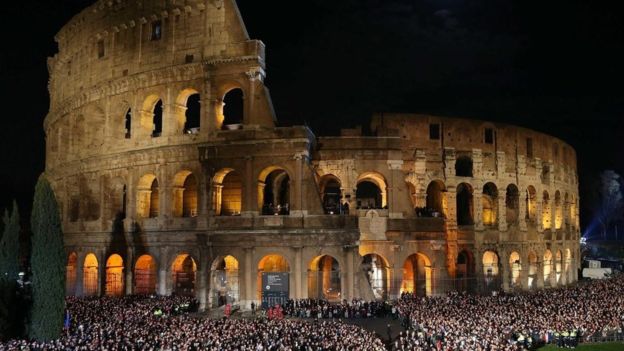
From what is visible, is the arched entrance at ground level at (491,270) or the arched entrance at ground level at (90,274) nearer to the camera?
the arched entrance at ground level at (90,274)

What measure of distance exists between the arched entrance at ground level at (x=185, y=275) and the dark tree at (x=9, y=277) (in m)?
11.7

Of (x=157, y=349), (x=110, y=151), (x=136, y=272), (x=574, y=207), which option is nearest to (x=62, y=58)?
(x=110, y=151)

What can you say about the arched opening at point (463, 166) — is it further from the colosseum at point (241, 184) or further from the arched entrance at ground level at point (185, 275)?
the arched entrance at ground level at point (185, 275)

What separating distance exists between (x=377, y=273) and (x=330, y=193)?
19.6ft

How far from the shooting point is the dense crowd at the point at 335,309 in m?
27.5

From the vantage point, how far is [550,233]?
149 ft

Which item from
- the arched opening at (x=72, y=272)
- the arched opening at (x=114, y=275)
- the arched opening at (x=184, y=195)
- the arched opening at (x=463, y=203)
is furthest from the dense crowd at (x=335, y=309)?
the arched opening at (x=72, y=272)

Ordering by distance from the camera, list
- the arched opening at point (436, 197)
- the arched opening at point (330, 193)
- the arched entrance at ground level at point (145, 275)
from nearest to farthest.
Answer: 1. the arched entrance at ground level at point (145, 275)
2. the arched opening at point (330, 193)
3. the arched opening at point (436, 197)

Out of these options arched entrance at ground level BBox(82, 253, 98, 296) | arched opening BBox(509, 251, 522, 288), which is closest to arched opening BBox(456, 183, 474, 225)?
arched opening BBox(509, 251, 522, 288)

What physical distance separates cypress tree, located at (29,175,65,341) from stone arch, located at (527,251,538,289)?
31798mm

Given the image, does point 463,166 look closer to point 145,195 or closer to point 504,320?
point 504,320

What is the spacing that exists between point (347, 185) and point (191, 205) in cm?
1014

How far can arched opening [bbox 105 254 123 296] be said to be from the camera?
36188mm

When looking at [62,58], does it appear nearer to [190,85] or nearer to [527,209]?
[190,85]
